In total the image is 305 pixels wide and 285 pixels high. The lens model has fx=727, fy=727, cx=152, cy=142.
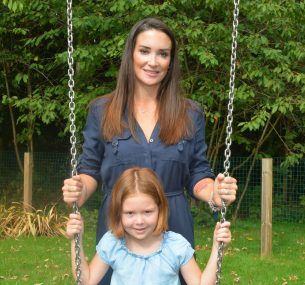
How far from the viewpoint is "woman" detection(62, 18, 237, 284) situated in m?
3.07

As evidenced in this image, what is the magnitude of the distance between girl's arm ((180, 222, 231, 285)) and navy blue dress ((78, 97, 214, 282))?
28 centimetres

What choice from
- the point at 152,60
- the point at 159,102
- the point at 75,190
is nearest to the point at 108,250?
the point at 75,190

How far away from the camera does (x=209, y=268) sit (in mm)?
2816

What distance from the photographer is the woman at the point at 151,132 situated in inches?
121

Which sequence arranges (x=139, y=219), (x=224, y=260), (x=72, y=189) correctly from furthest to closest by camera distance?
(x=224, y=260), (x=72, y=189), (x=139, y=219)

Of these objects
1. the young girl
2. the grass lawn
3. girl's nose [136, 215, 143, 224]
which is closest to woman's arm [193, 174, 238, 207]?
the young girl

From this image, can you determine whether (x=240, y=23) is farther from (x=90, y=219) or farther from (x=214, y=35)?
(x=90, y=219)

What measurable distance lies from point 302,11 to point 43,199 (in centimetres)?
446

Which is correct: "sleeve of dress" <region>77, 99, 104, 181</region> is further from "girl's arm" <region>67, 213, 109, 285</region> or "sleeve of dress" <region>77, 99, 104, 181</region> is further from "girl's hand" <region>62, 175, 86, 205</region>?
"girl's arm" <region>67, 213, 109, 285</region>

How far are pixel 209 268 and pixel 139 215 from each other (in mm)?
342

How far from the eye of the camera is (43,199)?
33.7 feet

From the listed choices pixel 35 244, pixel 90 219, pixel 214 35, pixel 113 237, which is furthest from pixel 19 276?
pixel 113 237

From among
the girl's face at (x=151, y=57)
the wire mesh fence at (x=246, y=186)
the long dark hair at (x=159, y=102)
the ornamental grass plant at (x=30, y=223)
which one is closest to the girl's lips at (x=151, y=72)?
the girl's face at (x=151, y=57)

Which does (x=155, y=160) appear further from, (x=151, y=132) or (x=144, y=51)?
(x=144, y=51)
